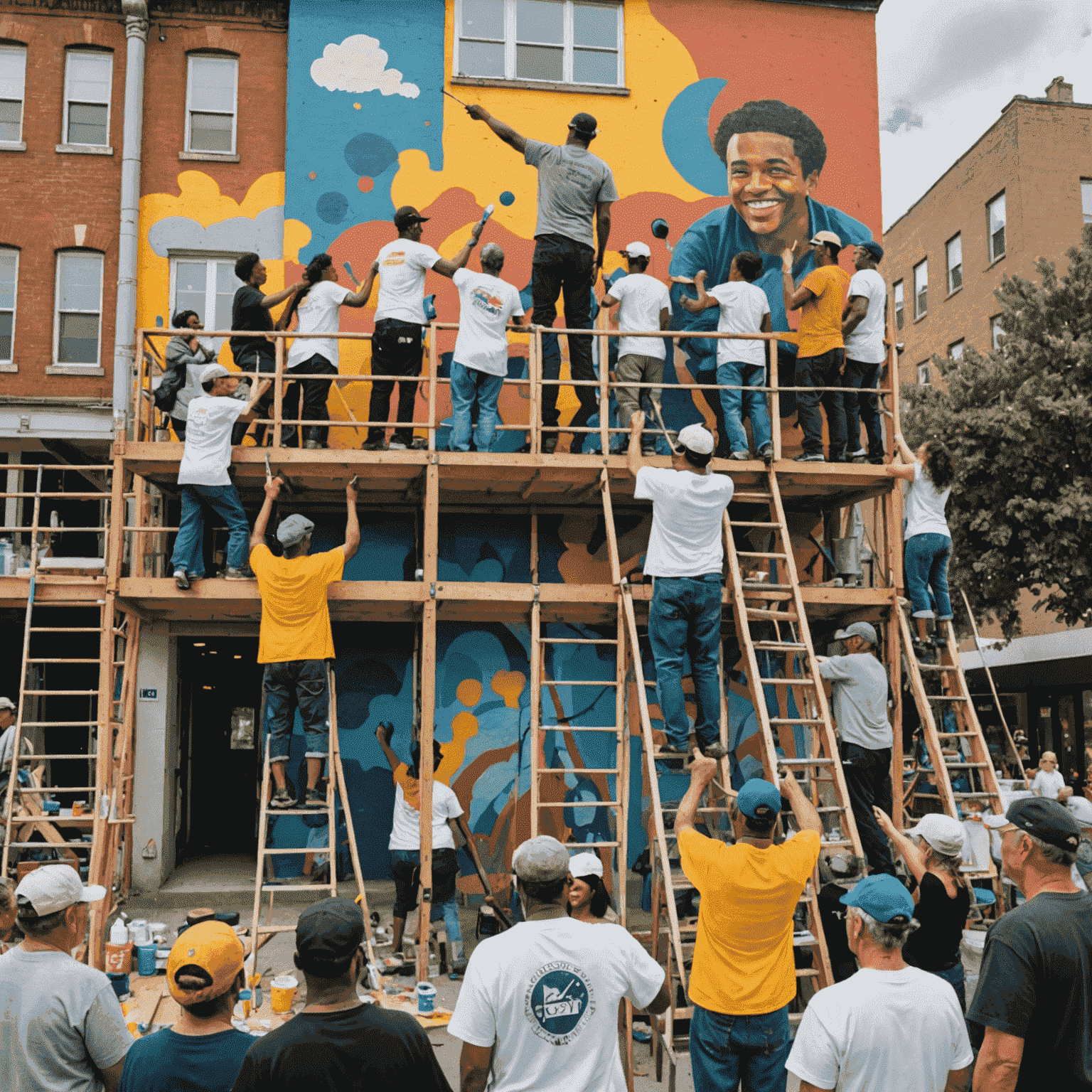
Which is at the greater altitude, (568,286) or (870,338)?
(568,286)

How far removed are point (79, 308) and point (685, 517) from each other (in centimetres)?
983

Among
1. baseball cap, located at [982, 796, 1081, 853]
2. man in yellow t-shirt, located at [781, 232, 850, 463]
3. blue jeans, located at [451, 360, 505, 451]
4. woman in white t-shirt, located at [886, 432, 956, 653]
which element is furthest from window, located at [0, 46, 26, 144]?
baseball cap, located at [982, 796, 1081, 853]

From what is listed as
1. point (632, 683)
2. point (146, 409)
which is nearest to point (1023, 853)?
point (632, 683)

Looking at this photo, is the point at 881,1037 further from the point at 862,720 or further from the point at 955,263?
the point at 955,263

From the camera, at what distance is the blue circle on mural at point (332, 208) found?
44.3 feet

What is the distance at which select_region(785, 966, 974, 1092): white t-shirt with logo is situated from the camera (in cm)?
367

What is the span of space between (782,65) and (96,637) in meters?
12.8

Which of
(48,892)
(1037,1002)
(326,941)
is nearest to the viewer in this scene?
(326,941)

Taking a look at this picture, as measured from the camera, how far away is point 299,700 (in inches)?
400

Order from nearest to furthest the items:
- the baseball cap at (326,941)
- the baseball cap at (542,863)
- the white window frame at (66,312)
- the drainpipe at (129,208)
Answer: the baseball cap at (326,941) → the baseball cap at (542,863) → the drainpipe at (129,208) → the white window frame at (66,312)

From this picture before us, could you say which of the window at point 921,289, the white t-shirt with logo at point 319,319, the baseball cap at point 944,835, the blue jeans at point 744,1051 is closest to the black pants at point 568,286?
the white t-shirt with logo at point 319,319

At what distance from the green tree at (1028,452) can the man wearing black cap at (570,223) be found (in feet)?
30.8

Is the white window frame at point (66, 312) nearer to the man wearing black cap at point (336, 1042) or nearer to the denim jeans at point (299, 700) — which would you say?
the denim jeans at point (299, 700)

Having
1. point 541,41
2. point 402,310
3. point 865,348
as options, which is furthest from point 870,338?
point 541,41
